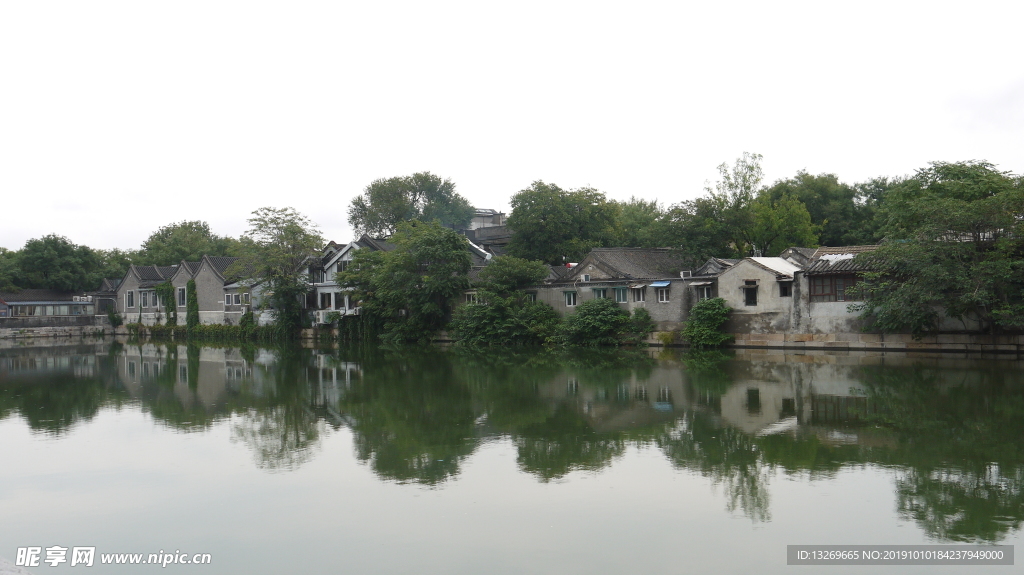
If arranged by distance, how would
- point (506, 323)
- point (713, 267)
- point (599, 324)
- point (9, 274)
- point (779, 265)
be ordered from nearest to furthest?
point (779, 265) < point (599, 324) < point (713, 267) < point (506, 323) < point (9, 274)

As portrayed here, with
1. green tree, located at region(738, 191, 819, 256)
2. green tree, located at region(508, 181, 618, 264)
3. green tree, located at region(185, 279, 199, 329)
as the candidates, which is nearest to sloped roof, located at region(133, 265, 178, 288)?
green tree, located at region(185, 279, 199, 329)

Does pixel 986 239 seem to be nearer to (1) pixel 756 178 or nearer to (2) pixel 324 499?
(1) pixel 756 178

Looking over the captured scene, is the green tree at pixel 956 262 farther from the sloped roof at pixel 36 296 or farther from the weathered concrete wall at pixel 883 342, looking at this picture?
the sloped roof at pixel 36 296

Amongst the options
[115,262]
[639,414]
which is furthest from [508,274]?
[115,262]

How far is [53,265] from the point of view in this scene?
54.5m

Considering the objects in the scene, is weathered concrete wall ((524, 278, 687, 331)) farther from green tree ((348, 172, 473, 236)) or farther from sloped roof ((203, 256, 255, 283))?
green tree ((348, 172, 473, 236))

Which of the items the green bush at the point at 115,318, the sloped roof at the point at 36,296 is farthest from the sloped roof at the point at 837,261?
the sloped roof at the point at 36,296

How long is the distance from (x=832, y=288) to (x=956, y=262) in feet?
14.9

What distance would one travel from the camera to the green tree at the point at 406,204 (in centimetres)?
6125

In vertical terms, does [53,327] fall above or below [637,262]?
below

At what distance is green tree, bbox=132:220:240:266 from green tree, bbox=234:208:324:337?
15.9 metres

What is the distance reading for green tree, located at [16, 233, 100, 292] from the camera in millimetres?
54125

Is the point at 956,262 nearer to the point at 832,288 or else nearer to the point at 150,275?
the point at 832,288

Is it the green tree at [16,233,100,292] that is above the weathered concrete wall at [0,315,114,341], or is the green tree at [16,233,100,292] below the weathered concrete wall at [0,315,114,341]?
above
